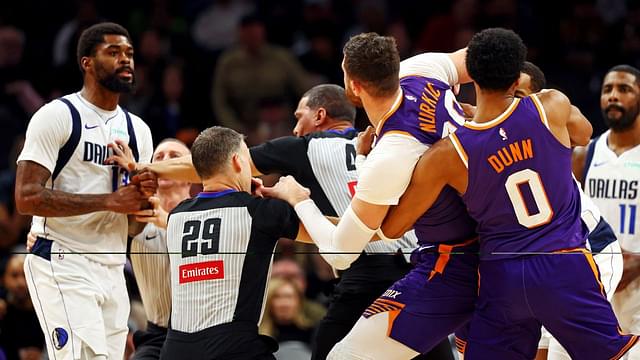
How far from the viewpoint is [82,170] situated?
6.60 meters

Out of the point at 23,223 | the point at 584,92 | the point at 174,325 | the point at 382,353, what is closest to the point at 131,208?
the point at 174,325

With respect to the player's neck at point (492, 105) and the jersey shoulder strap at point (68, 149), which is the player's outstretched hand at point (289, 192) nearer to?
the player's neck at point (492, 105)

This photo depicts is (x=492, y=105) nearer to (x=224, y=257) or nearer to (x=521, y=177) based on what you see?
(x=521, y=177)

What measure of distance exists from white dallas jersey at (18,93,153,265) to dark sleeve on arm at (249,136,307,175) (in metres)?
0.89

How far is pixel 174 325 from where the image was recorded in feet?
18.5

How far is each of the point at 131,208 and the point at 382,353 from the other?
184 cm

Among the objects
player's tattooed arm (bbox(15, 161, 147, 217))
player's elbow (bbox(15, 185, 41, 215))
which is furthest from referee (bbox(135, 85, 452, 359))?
player's elbow (bbox(15, 185, 41, 215))

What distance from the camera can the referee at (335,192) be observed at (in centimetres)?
651

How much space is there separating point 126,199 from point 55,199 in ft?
1.35

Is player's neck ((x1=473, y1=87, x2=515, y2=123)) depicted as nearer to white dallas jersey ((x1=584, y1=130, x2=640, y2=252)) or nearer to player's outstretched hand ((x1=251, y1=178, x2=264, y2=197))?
player's outstretched hand ((x1=251, y1=178, x2=264, y2=197))

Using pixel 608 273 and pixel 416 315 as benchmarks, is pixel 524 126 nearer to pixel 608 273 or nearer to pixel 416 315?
pixel 416 315

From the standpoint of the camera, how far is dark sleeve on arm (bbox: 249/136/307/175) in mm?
6570

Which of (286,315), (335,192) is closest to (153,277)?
(335,192)

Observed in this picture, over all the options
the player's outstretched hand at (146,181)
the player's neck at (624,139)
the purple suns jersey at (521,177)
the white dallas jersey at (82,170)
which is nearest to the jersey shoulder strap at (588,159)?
the player's neck at (624,139)
